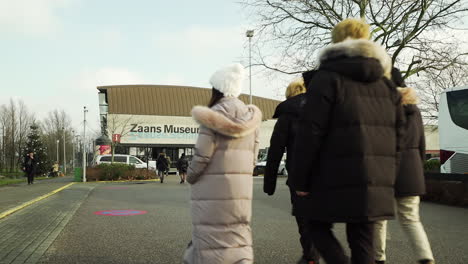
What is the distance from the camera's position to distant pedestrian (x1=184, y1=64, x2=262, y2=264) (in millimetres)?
3629

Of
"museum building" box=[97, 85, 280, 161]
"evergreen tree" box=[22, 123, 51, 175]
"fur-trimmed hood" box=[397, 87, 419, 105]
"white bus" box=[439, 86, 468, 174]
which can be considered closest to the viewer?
"fur-trimmed hood" box=[397, 87, 419, 105]

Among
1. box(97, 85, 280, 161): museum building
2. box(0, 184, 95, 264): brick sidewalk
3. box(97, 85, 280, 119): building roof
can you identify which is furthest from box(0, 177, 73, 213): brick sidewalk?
box(97, 85, 280, 119): building roof

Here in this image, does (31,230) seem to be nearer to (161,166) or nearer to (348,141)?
(348,141)

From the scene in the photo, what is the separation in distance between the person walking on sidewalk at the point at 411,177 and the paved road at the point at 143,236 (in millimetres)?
1130

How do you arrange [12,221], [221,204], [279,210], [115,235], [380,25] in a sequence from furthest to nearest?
[380,25], [279,210], [12,221], [115,235], [221,204]

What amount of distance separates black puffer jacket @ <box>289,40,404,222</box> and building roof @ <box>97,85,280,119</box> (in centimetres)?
5751

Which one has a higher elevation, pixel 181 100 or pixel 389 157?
pixel 181 100

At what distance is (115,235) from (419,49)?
1472 cm

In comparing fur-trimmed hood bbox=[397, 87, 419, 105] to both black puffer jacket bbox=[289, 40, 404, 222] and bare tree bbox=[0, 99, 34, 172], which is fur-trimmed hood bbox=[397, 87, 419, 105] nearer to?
black puffer jacket bbox=[289, 40, 404, 222]

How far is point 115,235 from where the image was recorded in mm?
6879

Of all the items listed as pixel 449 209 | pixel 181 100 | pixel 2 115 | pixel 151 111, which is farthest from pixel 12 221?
pixel 2 115

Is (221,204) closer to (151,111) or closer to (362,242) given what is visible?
(362,242)

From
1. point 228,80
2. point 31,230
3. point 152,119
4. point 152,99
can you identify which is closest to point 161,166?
point 31,230

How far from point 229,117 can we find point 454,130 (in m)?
10.2
